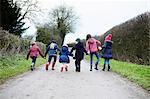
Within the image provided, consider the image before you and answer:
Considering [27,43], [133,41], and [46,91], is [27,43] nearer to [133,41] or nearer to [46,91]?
[133,41]

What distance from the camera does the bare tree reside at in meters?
80.1

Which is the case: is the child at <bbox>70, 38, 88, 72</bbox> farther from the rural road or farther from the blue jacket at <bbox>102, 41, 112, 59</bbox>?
the rural road

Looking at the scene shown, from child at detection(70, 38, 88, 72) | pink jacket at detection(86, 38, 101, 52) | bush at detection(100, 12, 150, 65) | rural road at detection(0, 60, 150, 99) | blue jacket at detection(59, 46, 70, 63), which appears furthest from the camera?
bush at detection(100, 12, 150, 65)

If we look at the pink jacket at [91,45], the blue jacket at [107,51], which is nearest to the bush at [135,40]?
the blue jacket at [107,51]

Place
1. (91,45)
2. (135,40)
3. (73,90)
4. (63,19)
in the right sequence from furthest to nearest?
(63,19)
(135,40)
(91,45)
(73,90)

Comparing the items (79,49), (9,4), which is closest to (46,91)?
(79,49)

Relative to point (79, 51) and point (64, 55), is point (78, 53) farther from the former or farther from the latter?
point (64, 55)

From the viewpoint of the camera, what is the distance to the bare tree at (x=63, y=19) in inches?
3155

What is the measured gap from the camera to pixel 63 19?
80.8 meters

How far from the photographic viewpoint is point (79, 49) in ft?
Result: 60.1

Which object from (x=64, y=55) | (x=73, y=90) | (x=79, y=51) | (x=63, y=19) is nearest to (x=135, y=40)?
(x=79, y=51)

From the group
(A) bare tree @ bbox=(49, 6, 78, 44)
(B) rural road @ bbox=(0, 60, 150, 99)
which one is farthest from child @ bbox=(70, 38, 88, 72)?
(A) bare tree @ bbox=(49, 6, 78, 44)

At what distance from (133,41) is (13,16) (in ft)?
59.1

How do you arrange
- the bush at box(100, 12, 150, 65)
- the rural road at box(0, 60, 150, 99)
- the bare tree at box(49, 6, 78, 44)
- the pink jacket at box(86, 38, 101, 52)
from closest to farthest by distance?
the rural road at box(0, 60, 150, 99), the pink jacket at box(86, 38, 101, 52), the bush at box(100, 12, 150, 65), the bare tree at box(49, 6, 78, 44)
